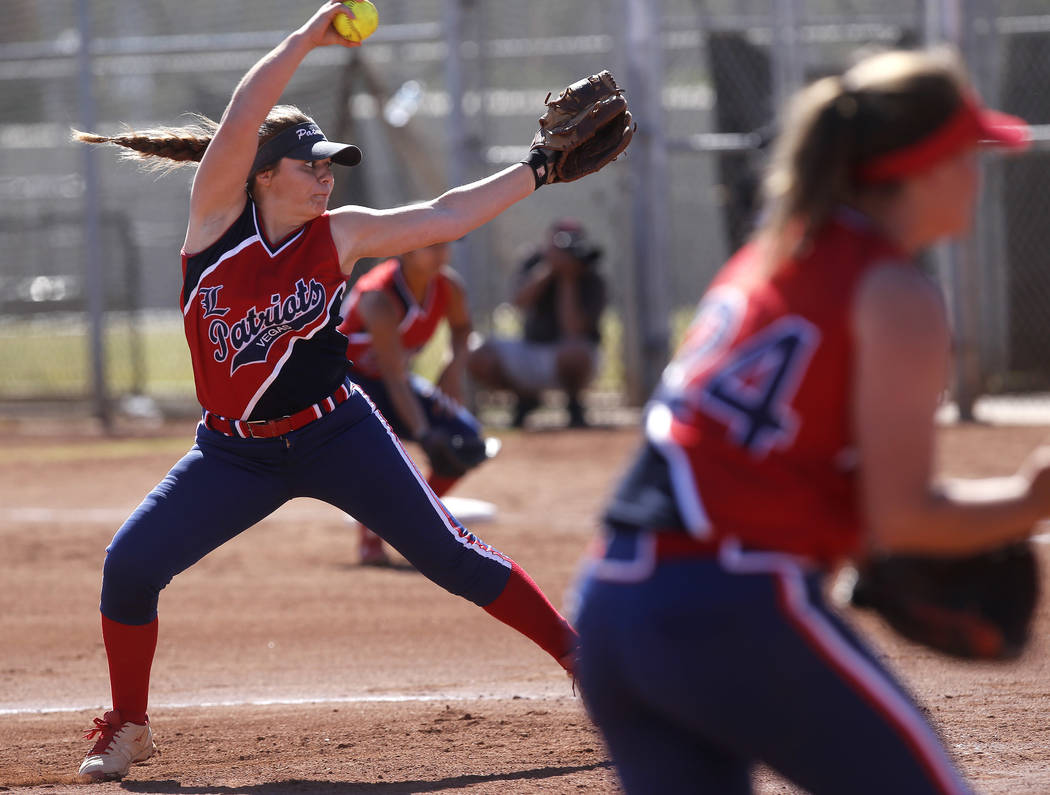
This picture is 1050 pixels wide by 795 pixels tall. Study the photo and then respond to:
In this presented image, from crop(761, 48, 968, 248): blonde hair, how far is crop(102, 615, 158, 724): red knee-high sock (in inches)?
105

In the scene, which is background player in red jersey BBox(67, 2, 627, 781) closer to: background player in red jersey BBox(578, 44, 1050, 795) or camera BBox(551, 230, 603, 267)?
background player in red jersey BBox(578, 44, 1050, 795)

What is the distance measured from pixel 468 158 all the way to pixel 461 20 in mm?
1303

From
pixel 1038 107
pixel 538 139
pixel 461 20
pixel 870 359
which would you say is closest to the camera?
pixel 870 359

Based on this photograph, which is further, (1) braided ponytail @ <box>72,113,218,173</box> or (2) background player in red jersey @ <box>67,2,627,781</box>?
(1) braided ponytail @ <box>72,113,218,173</box>

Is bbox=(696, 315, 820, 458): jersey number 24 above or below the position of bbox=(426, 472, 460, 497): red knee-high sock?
above

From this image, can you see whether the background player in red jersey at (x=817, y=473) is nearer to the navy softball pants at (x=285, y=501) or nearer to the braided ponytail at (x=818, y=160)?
the braided ponytail at (x=818, y=160)

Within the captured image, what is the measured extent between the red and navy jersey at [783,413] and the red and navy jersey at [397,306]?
5.16m

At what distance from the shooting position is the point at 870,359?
77.9 inches

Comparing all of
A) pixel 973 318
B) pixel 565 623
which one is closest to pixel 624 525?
pixel 565 623

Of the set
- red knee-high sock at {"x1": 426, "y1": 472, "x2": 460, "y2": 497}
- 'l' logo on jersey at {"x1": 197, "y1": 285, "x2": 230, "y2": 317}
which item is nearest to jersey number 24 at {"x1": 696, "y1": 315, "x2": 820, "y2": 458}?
'l' logo on jersey at {"x1": 197, "y1": 285, "x2": 230, "y2": 317}

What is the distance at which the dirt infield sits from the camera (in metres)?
4.21

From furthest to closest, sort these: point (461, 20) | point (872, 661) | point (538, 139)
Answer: point (461, 20) < point (538, 139) < point (872, 661)

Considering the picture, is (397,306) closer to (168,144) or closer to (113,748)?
(168,144)

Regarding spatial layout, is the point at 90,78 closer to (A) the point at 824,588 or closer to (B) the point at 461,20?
(B) the point at 461,20
